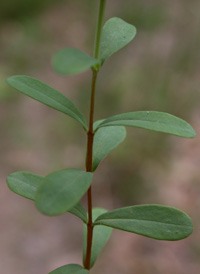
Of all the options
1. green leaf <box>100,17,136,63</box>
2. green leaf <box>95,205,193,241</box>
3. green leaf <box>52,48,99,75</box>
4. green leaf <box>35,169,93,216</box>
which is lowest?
green leaf <box>95,205,193,241</box>

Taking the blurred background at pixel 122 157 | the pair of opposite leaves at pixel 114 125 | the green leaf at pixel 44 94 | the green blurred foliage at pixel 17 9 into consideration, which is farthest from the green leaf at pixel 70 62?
the green blurred foliage at pixel 17 9

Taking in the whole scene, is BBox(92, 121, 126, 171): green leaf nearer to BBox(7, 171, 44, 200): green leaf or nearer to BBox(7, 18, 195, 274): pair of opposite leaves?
BBox(7, 18, 195, 274): pair of opposite leaves

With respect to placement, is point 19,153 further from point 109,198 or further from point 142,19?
point 142,19

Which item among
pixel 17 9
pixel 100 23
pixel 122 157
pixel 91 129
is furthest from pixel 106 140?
pixel 17 9

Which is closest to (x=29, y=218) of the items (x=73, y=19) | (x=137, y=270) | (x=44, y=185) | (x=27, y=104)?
(x=137, y=270)

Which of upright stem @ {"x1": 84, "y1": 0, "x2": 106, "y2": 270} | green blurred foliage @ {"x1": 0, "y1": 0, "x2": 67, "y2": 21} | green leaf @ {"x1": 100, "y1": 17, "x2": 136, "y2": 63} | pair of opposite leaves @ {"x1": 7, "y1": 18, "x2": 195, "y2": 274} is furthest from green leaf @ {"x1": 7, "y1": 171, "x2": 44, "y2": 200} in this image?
green blurred foliage @ {"x1": 0, "y1": 0, "x2": 67, "y2": 21}

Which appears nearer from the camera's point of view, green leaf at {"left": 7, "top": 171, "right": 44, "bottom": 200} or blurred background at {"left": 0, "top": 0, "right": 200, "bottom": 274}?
green leaf at {"left": 7, "top": 171, "right": 44, "bottom": 200}
